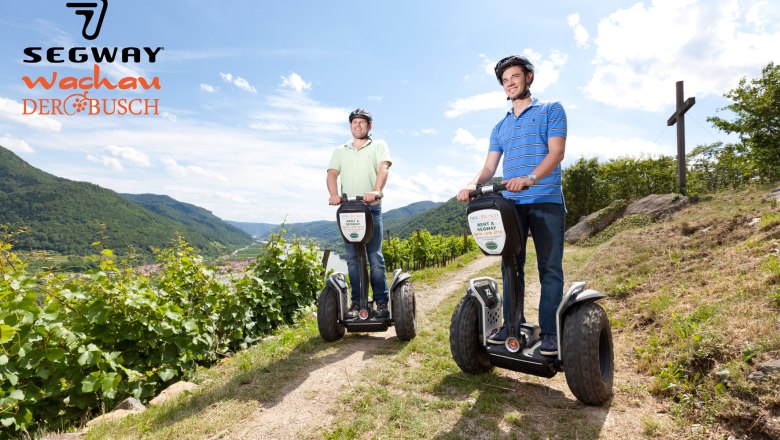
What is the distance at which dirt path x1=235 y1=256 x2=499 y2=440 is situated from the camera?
2.51 metres

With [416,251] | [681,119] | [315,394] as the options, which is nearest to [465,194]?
[315,394]

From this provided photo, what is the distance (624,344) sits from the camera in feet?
12.7

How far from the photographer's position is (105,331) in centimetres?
339

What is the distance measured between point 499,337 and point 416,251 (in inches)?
683

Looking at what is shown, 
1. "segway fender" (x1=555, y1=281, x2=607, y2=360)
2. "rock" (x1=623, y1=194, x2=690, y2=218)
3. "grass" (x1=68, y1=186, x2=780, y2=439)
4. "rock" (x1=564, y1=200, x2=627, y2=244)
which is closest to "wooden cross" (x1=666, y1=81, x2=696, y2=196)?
"rock" (x1=623, y1=194, x2=690, y2=218)

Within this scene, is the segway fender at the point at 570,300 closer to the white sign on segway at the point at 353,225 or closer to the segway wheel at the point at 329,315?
the white sign on segway at the point at 353,225

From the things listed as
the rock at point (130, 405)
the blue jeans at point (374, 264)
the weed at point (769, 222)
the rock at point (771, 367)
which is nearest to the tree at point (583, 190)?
the weed at point (769, 222)

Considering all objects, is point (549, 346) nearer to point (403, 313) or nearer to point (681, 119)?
point (403, 313)

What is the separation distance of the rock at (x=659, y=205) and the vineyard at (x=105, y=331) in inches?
479

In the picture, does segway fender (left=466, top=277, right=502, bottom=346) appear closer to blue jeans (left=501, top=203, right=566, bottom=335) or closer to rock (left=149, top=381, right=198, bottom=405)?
blue jeans (left=501, top=203, right=566, bottom=335)

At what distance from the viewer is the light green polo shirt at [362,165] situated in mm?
4344

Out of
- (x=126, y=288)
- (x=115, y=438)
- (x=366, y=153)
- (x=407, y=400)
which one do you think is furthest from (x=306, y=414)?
(x=366, y=153)

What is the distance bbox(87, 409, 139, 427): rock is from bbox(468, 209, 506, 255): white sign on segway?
9.53ft

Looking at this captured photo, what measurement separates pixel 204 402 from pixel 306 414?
883 mm
